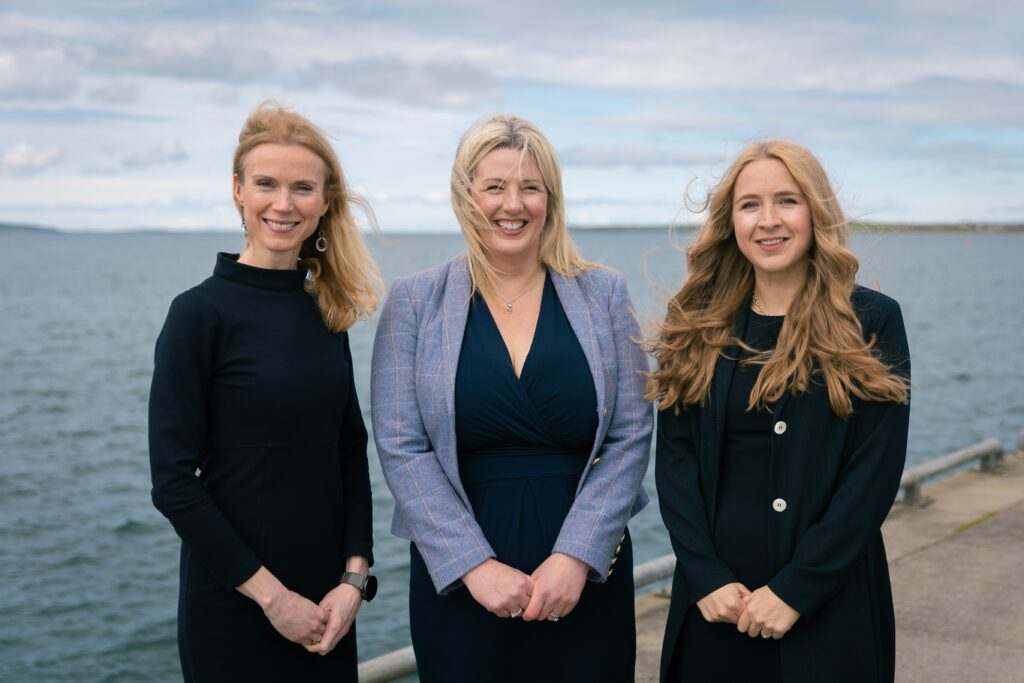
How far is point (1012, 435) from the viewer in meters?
17.8

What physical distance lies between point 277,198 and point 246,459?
0.69 metres

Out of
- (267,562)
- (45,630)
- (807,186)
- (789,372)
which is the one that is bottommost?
(45,630)

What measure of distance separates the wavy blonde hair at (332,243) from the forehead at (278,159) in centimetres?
2

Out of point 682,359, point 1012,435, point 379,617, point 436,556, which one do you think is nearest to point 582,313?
point 682,359

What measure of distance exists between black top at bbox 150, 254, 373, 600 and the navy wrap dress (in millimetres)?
329

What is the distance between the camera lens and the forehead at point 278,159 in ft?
8.56

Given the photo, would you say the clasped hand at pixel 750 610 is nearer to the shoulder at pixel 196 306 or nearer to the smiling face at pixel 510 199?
the smiling face at pixel 510 199

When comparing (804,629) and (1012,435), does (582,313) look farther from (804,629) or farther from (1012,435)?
(1012,435)

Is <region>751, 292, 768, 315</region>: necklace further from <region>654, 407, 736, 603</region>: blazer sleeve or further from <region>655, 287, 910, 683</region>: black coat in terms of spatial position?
<region>654, 407, 736, 603</region>: blazer sleeve

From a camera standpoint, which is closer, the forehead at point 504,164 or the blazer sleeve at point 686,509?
the blazer sleeve at point 686,509

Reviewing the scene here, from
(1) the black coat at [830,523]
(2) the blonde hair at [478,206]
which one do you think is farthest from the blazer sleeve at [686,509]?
(2) the blonde hair at [478,206]

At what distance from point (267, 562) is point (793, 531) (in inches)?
52.9

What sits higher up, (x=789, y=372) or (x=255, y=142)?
(x=255, y=142)

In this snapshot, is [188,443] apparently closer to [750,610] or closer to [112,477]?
[750,610]
